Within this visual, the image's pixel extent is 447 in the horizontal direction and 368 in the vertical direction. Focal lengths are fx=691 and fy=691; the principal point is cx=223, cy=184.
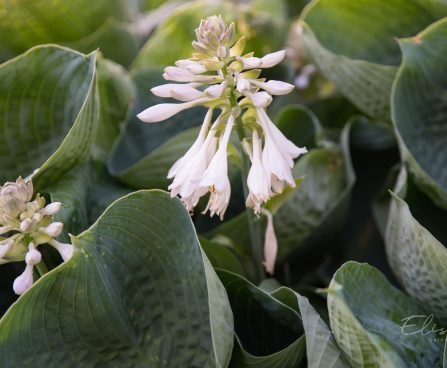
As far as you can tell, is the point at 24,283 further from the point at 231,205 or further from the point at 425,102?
the point at 425,102

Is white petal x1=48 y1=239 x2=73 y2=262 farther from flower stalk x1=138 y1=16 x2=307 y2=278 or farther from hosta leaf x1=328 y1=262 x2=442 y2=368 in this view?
hosta leaf x1=328 y1=262 x2=442 y2=368

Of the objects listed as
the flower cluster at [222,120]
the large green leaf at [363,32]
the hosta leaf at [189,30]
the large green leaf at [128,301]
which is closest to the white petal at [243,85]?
the flower cluster at [222,120]

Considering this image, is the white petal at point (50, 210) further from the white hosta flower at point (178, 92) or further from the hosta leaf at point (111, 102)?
the hosta leaf at point (111, 102)

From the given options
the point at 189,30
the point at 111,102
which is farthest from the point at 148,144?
the point at 189,30

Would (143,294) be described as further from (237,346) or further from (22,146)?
(22,146)

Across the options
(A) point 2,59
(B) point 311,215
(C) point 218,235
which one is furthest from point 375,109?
(A) point 2,59
